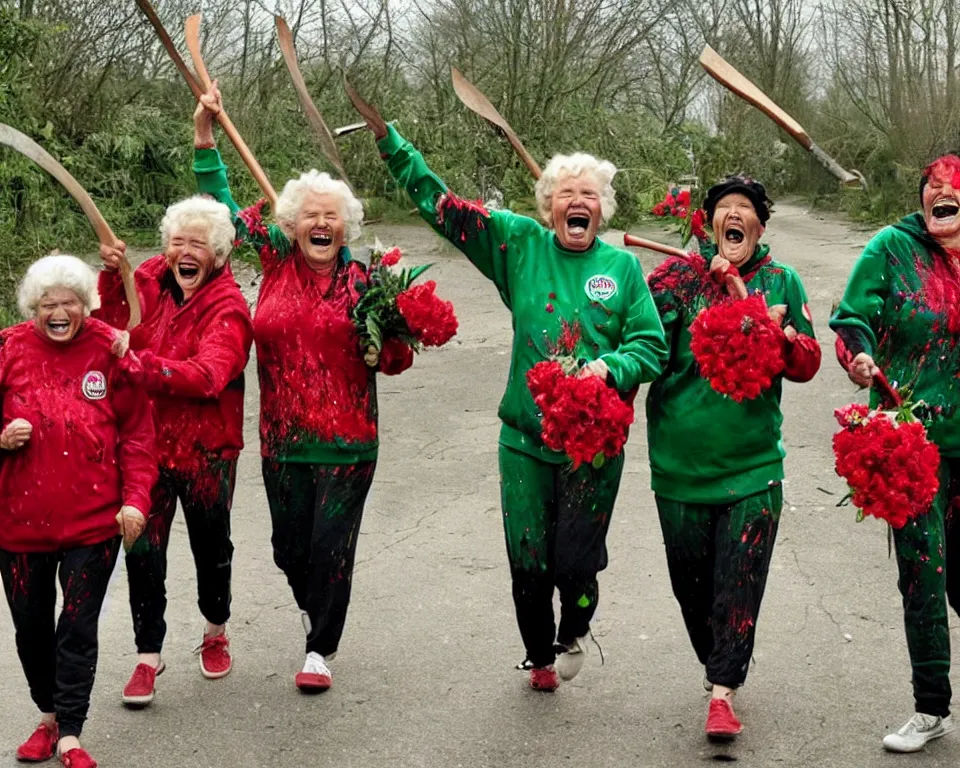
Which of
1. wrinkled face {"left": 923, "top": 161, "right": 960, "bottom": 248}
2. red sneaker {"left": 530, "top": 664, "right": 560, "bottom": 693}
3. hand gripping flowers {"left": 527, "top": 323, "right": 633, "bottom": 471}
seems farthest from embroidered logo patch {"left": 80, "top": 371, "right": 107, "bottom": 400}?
wrinkled face {"left": 923, "top": 161, "right": 960, "bottom": 248}

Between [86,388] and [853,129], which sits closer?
[86,388]

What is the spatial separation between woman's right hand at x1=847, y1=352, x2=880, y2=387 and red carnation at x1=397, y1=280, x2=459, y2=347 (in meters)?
1.53

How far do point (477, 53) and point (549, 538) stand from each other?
15.1 m

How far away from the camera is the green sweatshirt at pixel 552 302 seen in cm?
493

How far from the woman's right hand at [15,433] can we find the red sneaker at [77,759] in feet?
3.52

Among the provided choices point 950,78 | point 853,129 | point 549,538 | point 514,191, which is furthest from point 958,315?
point 853,129

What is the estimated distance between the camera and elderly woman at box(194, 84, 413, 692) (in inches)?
207

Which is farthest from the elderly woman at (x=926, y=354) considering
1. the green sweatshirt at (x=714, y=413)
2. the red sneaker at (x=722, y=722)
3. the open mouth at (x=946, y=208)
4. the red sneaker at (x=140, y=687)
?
the red sneaker at (x=140, y=687)

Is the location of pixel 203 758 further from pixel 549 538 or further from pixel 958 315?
pixel 958 315

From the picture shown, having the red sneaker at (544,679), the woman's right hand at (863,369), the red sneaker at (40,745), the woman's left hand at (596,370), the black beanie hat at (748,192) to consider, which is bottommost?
the red sneaker at (40,745)

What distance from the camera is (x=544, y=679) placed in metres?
5.32

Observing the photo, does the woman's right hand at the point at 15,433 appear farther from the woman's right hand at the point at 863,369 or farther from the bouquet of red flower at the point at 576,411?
the woman's right hand at the point at 863,369

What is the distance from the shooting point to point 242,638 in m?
5.97

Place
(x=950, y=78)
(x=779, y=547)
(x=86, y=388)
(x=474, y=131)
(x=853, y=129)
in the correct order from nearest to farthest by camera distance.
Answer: (x=86, y=388) < (x=779, y=547) < (x=474, y=131) < (x=950, y=78) < (x=853, y=129)
